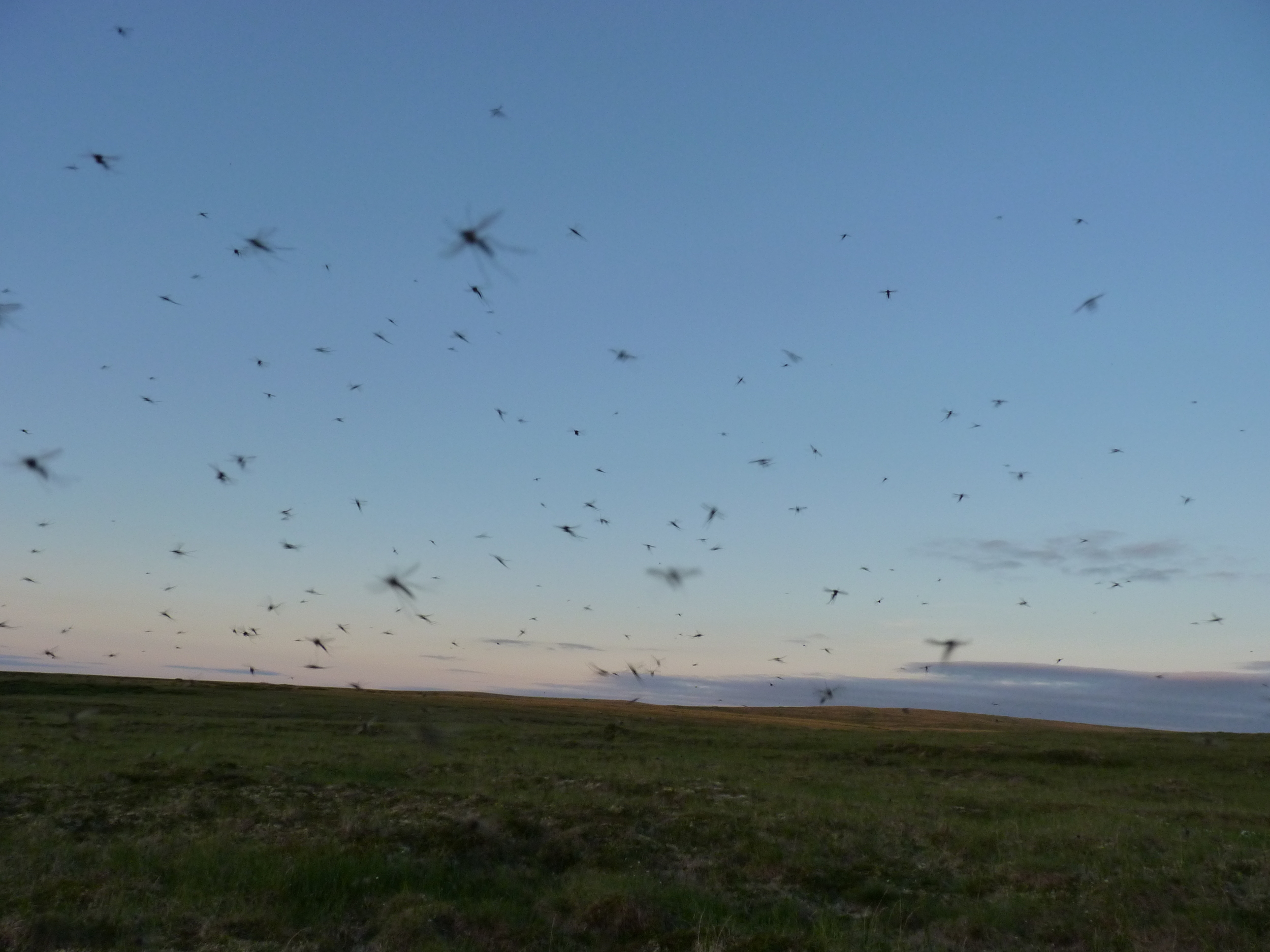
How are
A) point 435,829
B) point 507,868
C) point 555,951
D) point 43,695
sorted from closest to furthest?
point 555,951 < point 507,868 < point 435,829 < point 43,695

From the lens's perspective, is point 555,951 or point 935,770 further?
point 935,770

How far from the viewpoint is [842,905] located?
1356cm

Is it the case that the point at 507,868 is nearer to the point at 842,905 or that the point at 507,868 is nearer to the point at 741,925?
the point at 741,925

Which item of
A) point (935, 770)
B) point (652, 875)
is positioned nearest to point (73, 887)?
point (652, 875)

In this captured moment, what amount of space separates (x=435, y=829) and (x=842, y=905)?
712 cm

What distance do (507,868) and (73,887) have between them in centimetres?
617

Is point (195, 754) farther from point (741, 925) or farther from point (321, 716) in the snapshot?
point (321, 716)

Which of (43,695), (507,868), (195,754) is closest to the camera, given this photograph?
(507,868)

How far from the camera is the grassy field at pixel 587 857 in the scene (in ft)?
38.7

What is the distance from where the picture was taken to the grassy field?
464 inches

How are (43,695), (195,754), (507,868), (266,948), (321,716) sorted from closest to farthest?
1. (266,948)
2. (507,868)
3. (195,754)
4. (321,716)
5. (43,695)

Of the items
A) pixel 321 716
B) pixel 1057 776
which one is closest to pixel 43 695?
pixel 321 716

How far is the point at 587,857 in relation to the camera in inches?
598

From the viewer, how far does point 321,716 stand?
49.9 meters
